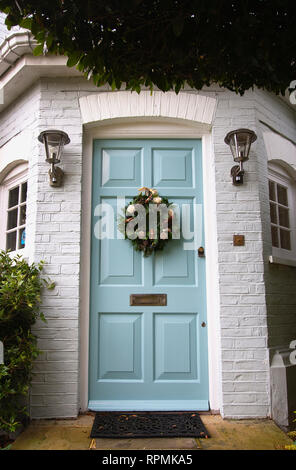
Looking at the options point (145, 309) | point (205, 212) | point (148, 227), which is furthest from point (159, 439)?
point (205, 212)

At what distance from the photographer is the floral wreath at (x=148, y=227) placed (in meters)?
3.17

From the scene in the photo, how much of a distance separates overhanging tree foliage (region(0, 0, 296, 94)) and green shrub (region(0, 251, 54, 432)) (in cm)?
184

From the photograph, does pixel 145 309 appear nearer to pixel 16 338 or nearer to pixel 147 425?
pixel 147 425

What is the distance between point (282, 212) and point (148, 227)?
5.61ft

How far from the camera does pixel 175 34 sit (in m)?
1.38

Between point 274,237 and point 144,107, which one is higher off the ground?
point 144,107

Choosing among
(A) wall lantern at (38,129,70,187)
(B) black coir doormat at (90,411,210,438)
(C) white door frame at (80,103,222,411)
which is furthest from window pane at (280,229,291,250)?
(A) wall lantern at (38,129,70,187)

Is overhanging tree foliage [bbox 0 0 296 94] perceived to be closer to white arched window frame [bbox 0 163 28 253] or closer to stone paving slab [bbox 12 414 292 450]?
white arched window frame [bbox 0 163 28 253]

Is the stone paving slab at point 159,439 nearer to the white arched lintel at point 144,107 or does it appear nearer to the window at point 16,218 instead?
the window at point 16,218

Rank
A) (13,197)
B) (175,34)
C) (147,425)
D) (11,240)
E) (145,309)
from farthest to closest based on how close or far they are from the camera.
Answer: (13,197)
(11,240)
(145,309)
(147,425)
(175,34)

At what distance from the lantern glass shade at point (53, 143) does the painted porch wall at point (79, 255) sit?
18 cm

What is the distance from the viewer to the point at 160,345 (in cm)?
315

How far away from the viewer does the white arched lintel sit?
3287 millimetres

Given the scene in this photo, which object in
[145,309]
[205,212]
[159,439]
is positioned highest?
[205,212]
